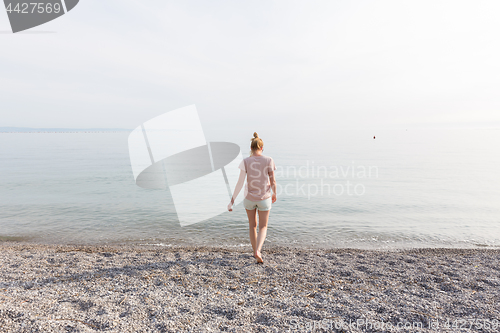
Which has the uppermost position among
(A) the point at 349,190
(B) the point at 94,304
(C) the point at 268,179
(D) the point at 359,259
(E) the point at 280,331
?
(C) the point at 268,179

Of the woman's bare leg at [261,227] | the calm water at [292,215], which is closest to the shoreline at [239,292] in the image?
the woman's bare leg at [261,227]

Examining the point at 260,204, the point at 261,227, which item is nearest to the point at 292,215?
the point at 261,227

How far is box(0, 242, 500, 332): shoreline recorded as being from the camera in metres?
3.68

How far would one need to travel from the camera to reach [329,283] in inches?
200

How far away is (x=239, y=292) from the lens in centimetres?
463

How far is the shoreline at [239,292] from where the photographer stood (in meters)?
3.68

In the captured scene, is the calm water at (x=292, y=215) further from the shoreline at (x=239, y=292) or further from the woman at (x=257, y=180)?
the woman at (x=257, y=180)

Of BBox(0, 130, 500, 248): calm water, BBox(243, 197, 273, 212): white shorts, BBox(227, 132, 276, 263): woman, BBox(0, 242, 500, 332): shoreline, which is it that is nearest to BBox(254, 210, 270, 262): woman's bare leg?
BBox(227, 132, 276, 263): woman

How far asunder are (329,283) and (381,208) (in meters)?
9.84

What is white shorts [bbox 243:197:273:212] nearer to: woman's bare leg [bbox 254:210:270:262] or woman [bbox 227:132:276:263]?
woman [bbox 227:132:276:263]

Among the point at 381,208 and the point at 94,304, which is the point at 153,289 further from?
the point at 381,208

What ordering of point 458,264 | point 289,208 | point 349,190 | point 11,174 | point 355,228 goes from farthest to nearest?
point 11,174, point 349,190, point 289,208, point 355,228, point 458,264

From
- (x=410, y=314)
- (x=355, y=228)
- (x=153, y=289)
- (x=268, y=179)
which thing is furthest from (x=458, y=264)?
(x=153, y=289)

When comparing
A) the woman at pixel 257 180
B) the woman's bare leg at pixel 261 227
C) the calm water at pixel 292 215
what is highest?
the woman at pixel 257 180
